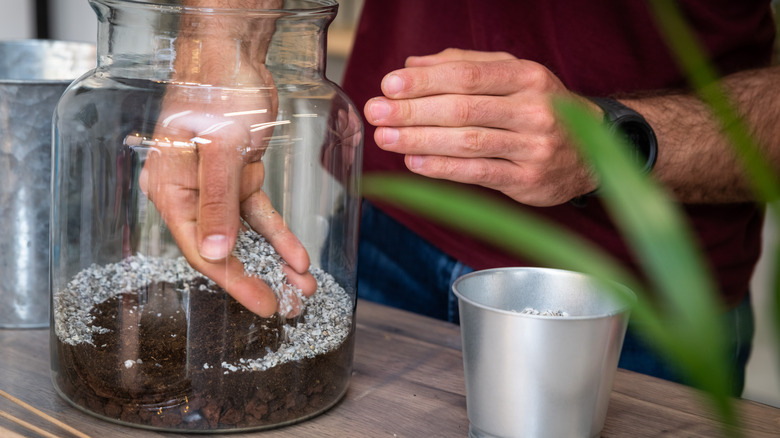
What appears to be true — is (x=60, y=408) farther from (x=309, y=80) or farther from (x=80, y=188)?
(x=309, y=80)

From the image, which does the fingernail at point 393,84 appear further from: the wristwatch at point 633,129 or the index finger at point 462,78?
the wristwatch at point 633,129

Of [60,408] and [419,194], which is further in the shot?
[60,408]

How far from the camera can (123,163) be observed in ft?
2.19

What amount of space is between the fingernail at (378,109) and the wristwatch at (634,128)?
0.92 feet

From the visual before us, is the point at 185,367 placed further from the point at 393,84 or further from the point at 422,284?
the point at 422,284

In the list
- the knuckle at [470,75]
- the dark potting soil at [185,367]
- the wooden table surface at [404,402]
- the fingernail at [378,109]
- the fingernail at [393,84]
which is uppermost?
the knuckle at [470,75]

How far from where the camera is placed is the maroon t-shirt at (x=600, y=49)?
1.04 m

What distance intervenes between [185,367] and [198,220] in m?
0.12

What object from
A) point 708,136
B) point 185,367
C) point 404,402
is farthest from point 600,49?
point 185,367

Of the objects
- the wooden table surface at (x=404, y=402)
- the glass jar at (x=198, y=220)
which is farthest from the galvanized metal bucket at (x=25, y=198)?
the glass jar at (x=198, y=220)

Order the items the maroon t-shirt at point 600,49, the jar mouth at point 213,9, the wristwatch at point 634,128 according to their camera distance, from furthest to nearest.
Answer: the maroon t-shirt at point 600,49
the wristwatch at point 634,128
the jar mouth at point 213,9

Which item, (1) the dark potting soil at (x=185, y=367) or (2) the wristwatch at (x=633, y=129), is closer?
(1) the dark potting soil at (x=185, y=367)

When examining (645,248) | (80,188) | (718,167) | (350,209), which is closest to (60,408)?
(80,188)

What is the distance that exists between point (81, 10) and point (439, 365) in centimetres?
244
